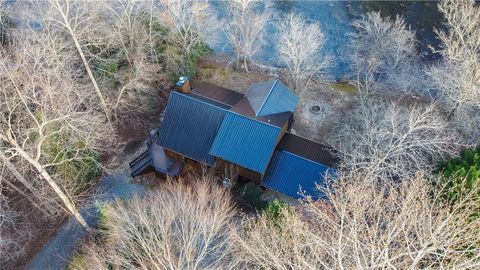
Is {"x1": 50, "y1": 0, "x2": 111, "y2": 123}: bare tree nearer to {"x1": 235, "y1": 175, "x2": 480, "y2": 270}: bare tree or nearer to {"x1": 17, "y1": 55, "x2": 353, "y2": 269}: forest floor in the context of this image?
{"x1": 17, "y1": 55, "x2": 353, "y2": 269}: forest floor

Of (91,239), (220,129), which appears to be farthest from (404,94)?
(91,239)

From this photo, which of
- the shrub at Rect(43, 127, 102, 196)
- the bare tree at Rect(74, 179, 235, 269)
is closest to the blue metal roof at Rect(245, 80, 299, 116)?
the bare tree at Rect(74, 179, 235, 269)

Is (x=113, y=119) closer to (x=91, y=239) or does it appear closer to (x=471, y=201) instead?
(x=91, y=239)

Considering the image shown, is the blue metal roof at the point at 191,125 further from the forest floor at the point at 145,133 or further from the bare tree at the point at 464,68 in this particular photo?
the bare tree at the point at 464,68

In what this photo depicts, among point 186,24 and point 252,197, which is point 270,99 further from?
point 186,24

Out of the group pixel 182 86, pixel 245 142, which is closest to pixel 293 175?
pixel 245 142

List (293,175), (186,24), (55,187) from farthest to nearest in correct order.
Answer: (186,24)
(293,175)
(55,187)
